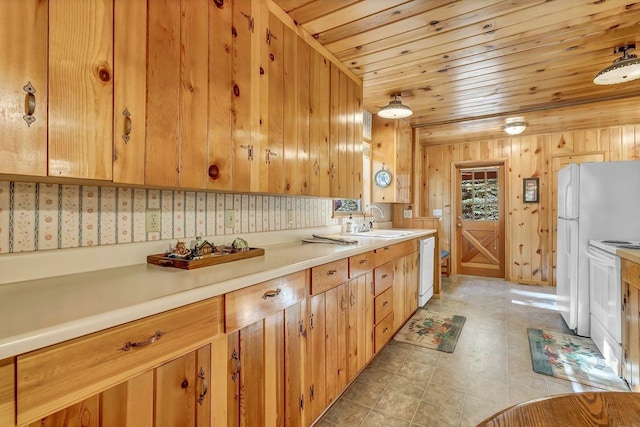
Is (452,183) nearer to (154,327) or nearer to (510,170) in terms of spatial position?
(510,170)

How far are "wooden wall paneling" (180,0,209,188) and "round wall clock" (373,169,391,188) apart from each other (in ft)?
9.10

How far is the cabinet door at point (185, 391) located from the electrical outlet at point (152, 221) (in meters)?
0.72

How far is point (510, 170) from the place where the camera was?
16.0ft

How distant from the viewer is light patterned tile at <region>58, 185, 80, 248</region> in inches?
45.3

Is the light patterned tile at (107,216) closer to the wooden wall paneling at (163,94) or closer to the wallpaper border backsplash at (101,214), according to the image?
the wallpaper border backsplash at (101,214)

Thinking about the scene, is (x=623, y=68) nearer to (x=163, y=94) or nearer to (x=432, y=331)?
(x=432, y=331)

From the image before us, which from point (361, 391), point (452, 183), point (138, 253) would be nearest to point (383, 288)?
point (361, 391)

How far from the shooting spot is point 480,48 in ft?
7.00

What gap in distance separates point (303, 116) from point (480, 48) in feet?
4.58

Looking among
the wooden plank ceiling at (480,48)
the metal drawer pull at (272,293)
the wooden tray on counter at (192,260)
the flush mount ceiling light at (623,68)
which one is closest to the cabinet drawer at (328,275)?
the metal drawer pull at (272,293)

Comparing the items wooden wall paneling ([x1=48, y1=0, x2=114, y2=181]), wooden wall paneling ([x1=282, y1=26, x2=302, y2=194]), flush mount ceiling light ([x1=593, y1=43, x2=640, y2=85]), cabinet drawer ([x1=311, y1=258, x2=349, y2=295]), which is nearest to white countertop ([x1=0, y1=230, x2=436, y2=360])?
cabinet drawer ([x1=311, y1=258, x2=349, y2=295])

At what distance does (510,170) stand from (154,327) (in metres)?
5.53

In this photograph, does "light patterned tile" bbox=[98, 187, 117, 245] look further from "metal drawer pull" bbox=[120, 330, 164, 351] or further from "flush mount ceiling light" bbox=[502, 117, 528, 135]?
"flush mount ceiling light" bbox=[502, 117, 528, 135]

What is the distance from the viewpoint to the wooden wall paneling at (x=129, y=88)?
103cm
